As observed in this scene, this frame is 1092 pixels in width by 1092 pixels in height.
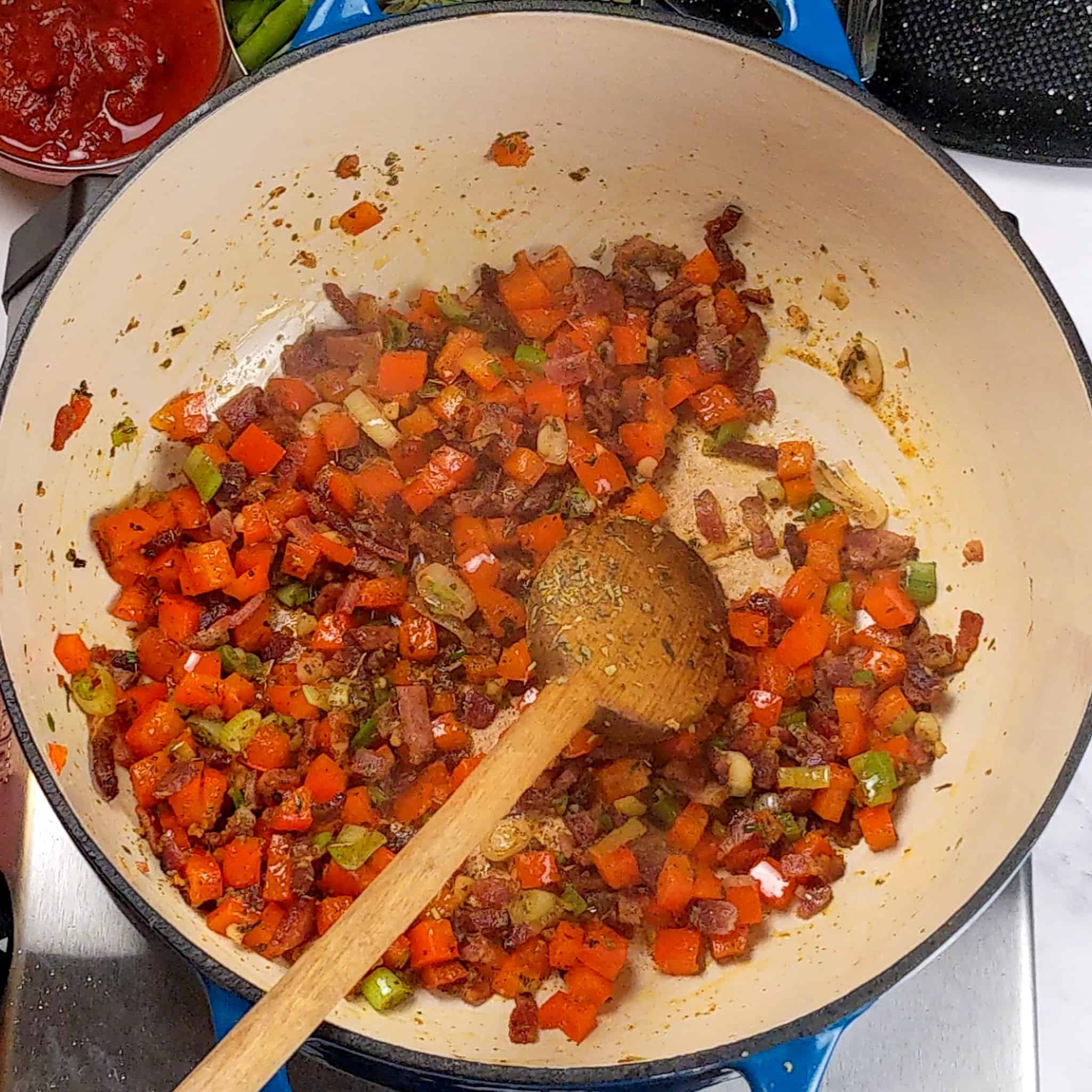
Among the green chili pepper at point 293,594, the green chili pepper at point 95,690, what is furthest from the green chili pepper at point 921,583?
the green chili pepper at point 95,690

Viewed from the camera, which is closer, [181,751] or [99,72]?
[181,751]

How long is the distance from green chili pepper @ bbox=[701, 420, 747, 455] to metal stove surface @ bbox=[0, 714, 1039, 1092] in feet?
2.52

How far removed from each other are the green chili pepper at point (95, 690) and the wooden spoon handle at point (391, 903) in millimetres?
473

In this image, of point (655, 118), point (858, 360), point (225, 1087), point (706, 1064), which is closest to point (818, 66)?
point (655, 118)

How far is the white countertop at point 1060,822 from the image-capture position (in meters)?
1.67

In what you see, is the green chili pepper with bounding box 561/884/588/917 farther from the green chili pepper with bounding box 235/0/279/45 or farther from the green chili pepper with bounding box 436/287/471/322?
the green chili pepper with bounding box 235/0/279/45

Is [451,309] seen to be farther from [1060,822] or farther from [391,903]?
[1060,822]

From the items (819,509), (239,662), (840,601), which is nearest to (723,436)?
(819,509)

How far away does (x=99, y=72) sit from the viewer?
5.73 feet

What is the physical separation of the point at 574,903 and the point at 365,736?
373 millimetres

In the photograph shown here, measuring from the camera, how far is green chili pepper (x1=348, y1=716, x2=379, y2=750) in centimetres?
162

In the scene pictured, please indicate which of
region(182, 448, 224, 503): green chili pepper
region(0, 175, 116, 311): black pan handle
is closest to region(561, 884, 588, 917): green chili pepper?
region(182, 448, 224, 503): green chili pepper

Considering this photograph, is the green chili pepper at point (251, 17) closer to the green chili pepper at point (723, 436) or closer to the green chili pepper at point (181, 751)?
the green chili pepper at point (723, 436)

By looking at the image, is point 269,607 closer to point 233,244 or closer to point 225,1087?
point 233,244
